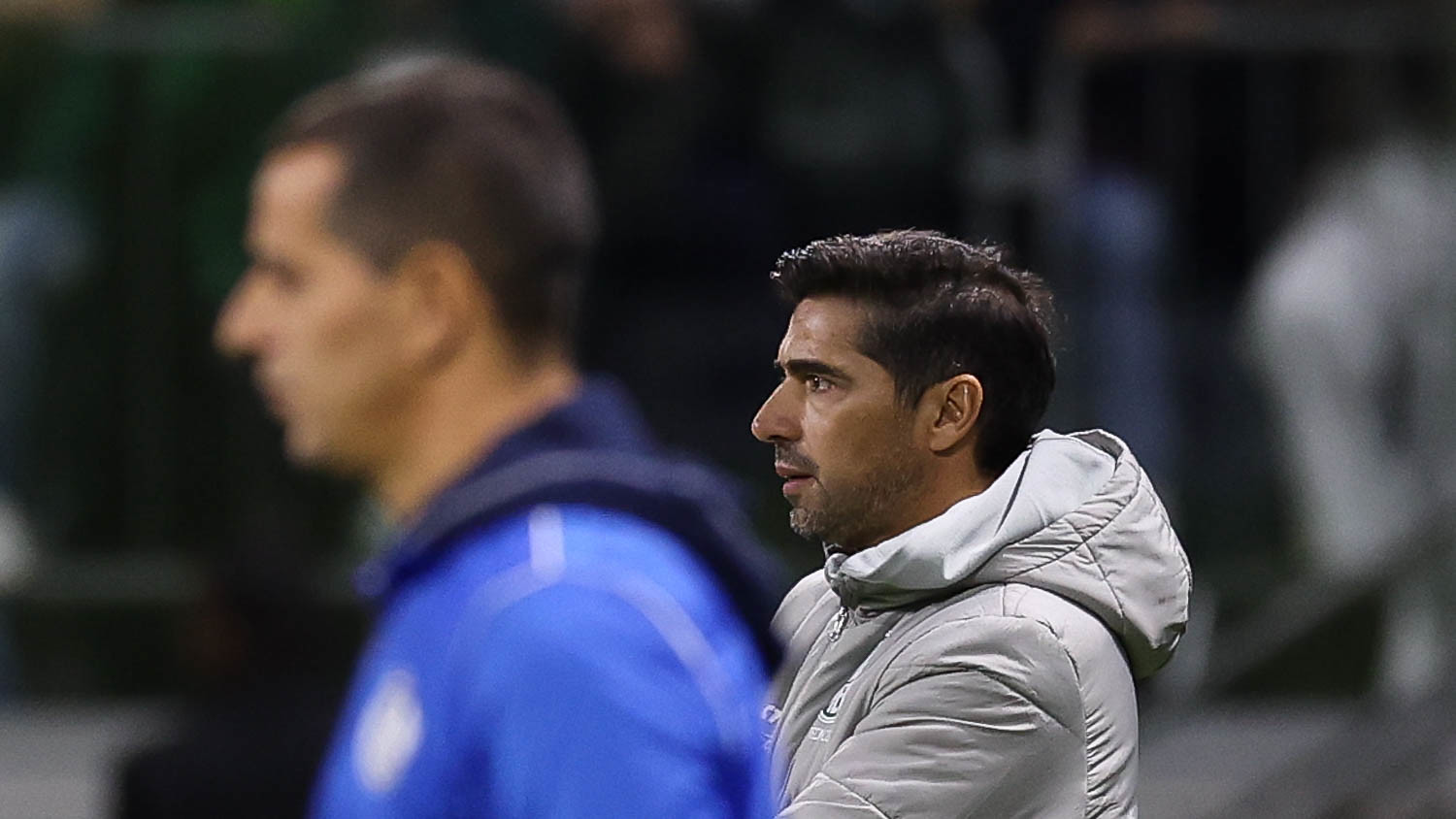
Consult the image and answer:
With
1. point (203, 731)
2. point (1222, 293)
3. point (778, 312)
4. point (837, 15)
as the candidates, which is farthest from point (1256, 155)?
point (778, 312)

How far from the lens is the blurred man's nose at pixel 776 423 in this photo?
734 mm

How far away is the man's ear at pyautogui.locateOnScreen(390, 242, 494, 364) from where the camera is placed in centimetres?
170

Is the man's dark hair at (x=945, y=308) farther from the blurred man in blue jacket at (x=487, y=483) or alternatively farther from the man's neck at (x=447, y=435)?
the man's neck at (x=447, y=435)

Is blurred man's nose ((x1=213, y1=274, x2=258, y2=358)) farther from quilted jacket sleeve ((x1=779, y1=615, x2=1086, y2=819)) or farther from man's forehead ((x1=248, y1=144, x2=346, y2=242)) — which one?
quilted jacket sleeve ((x1=779, y1=615, x2=1086, y2=819))

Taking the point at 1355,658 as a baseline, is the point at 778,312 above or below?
above

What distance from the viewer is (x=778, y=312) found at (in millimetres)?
814

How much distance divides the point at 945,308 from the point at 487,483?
3.19 ft

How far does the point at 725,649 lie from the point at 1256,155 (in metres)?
5.40

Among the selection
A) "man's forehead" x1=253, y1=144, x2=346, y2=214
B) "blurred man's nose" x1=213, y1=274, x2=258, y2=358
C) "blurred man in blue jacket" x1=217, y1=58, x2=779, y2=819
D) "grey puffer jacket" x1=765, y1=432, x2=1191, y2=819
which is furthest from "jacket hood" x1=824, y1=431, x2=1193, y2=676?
"man's forehead" x1=253, y1=144, x2=346, y2=214

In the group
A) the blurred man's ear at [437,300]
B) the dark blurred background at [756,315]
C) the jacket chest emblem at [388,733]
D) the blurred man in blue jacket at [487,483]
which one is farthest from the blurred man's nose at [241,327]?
the dark blurred background at [756,315]

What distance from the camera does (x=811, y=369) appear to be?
0.74 meters

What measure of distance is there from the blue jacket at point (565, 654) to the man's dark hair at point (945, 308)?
2.10 ft

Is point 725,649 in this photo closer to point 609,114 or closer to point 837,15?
point 837,15

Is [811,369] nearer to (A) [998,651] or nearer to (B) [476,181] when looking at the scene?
(A) [998,651]
